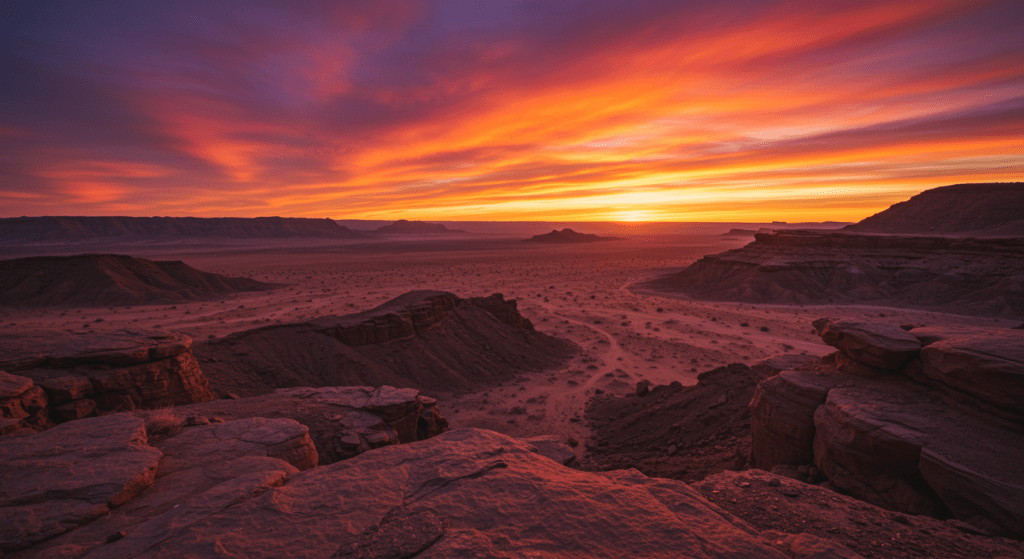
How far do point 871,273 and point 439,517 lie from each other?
162 feet

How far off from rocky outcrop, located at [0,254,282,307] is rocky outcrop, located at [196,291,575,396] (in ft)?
104

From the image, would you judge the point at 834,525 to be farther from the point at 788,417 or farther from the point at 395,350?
the point at 395,350

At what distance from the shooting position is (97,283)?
39031 mm

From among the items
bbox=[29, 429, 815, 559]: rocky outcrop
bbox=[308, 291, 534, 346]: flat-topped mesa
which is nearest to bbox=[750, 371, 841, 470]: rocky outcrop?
bbox=[29, 429, 815, 559]: rocky outcrop

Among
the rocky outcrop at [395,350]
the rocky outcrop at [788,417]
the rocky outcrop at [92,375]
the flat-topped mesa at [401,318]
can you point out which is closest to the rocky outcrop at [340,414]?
the rocky outcrop at [92,375]

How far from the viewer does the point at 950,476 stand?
5.90 meters

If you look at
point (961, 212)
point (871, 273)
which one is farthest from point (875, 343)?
point (961, 212)

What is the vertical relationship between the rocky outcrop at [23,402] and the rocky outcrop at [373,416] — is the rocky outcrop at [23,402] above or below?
above

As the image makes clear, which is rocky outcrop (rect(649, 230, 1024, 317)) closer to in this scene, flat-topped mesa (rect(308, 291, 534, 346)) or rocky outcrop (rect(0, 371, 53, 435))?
flat-topped mesa (rect(308, 291, 534, 346))

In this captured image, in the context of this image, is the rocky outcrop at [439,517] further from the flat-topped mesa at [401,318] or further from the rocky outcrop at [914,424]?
the flat-topped mesa at [401,318]

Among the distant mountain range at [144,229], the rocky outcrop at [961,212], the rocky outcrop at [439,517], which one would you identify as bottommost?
the rocky outcrop at [439,517]

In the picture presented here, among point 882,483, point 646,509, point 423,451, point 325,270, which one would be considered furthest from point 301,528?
point 325,270

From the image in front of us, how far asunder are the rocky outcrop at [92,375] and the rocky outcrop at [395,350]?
2.64 meters

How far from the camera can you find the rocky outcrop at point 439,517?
3988 mm
